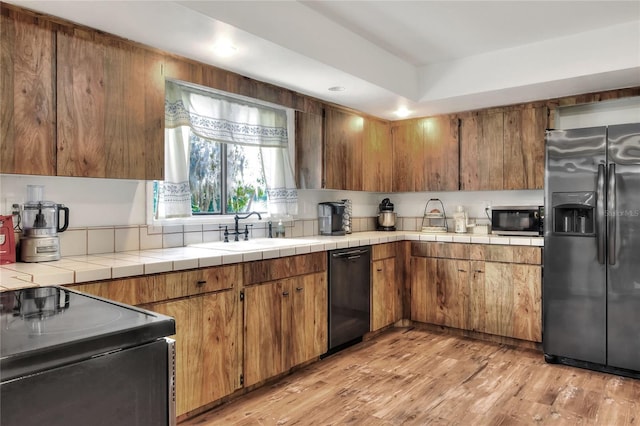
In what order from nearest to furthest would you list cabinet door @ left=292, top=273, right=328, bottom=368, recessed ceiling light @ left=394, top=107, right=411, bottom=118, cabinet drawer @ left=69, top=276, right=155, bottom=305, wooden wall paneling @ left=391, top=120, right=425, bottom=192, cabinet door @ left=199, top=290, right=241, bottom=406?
cabinet drawer @ left=69, top=276, right=155, bottom=305 < cabinet door @ left=199, top=290, right=241, bottom=406 < cabinet door @ left=292, top=273, right=328, bottom=368 < recessed ceiling light @ left=394, top=107, right=411, bottom=118 < wooden wall paneling @ left=391, top=120, right=425, bottom=192

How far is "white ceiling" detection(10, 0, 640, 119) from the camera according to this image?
2295mm

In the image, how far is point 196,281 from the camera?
2369mm

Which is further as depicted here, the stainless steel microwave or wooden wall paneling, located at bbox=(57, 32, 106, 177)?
the stainless steel microwave

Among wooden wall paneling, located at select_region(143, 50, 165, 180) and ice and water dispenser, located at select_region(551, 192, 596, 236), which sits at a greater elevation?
wooden wall paneling, located at select_region(143, 50, 165, 180)

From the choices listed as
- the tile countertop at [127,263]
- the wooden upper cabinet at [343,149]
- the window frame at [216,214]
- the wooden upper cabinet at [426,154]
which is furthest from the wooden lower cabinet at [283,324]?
the wooden upper cabinet at [426,154]

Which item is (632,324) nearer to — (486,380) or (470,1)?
(486,380)

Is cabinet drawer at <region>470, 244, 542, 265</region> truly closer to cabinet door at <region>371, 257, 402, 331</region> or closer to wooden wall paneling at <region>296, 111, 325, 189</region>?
cabinet door at <region>371, 257, 402, 331</region>

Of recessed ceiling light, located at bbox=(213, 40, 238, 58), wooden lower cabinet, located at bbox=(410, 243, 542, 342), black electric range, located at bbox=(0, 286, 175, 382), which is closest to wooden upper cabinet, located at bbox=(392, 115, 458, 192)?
wooden lower cabinet, located at bbox=(410, 243, 542, 342)

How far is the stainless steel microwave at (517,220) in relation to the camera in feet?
12.6

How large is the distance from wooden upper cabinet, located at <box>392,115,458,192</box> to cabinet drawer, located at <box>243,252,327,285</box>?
71.8 inches

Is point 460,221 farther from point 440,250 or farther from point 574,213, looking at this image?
point 574,213

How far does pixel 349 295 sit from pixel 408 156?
74.9 inches

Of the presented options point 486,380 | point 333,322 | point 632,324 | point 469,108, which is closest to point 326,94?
point 469,108

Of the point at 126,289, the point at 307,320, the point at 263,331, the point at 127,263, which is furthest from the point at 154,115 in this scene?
the point at 307,320
